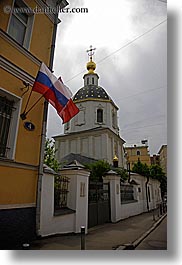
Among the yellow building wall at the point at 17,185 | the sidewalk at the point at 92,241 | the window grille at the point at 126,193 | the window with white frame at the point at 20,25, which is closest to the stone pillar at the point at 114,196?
the window grille at the point at 126,193

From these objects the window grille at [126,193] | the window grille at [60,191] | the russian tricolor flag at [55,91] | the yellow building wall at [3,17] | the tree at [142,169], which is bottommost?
the window grille at [126,193]

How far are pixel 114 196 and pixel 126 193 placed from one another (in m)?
1.60

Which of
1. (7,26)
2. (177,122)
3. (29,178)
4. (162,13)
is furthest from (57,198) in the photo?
(162,13)

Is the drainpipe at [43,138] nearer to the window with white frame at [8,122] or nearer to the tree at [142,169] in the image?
the window with white frame at [8,122]

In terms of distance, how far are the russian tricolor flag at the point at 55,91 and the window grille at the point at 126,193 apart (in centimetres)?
412

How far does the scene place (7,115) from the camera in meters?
2.60

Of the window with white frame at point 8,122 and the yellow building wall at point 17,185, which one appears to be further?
the window with white frame at point 8,122

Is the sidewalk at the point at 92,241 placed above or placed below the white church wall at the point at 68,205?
below

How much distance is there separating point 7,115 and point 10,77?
1.50ft

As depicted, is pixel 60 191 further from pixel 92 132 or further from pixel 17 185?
pixel 92 132

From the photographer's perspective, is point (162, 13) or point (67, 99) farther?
point (67, 99)

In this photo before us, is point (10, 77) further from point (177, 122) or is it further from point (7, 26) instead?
point (177, 122)

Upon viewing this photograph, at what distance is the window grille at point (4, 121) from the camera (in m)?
2.49

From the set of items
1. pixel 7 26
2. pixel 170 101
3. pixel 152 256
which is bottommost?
pixel 152 256
